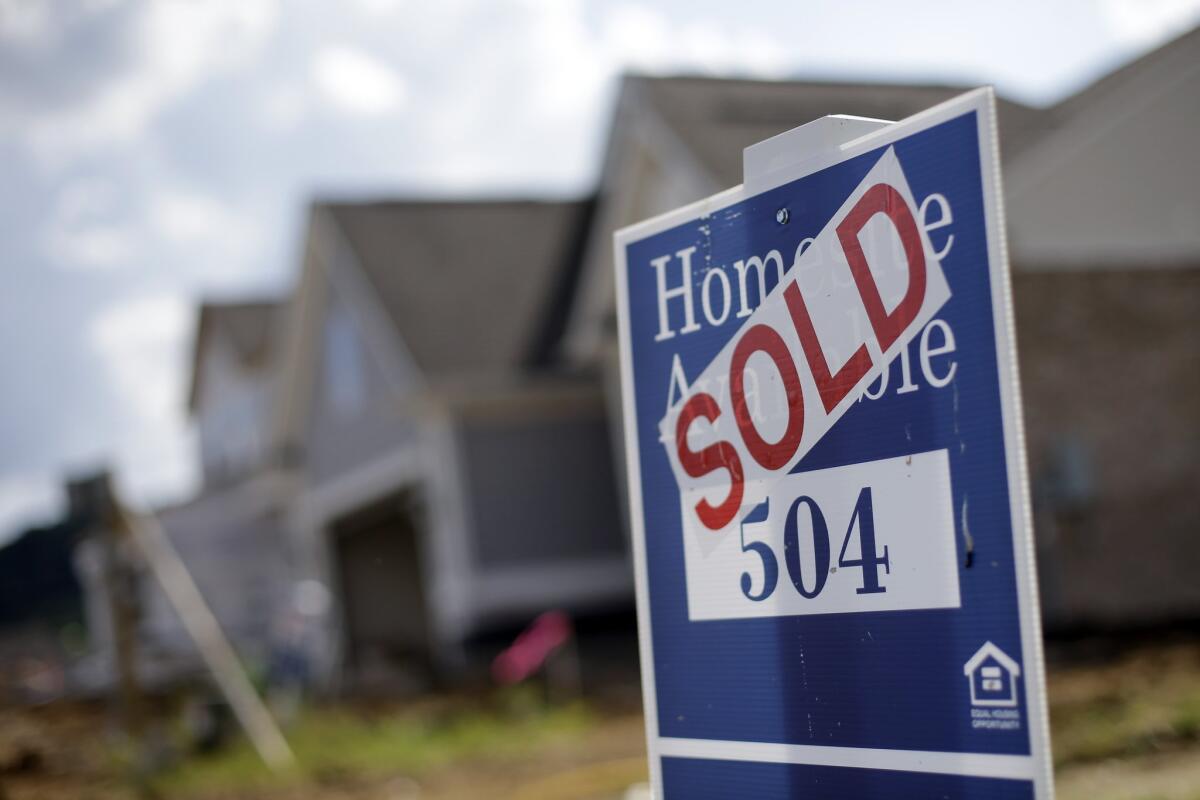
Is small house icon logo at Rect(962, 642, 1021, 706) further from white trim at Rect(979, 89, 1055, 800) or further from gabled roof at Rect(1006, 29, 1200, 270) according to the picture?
gabled roof at Rect(1006, 29, 1200, 270)

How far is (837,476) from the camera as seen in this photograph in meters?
3.29

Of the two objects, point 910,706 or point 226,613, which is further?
point 226,613

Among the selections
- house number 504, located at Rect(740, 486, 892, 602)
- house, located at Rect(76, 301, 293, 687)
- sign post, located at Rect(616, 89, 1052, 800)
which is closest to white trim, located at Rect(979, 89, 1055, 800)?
sign post, located at Rect(616, 89, 1052, 800)

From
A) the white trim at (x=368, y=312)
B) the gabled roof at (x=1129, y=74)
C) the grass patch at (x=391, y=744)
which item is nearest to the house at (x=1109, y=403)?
the gabled roof at (x=1129, y=74)

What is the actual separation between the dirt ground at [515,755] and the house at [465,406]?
4.15 meters

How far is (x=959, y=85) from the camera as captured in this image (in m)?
13.6

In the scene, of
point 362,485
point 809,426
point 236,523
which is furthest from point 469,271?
point 809,426

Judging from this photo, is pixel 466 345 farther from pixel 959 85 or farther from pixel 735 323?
pixel 735 323

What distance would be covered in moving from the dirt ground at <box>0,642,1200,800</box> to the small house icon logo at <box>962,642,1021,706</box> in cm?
380

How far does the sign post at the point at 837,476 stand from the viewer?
2938 millimetres

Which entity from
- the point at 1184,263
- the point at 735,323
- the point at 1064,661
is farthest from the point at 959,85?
the point at 735,323

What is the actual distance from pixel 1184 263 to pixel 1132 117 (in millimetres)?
2162

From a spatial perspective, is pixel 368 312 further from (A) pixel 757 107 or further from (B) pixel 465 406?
(A) pixel 757 107

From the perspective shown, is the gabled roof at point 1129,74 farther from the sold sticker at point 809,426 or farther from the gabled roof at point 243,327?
the gabled roof at point 243,327
